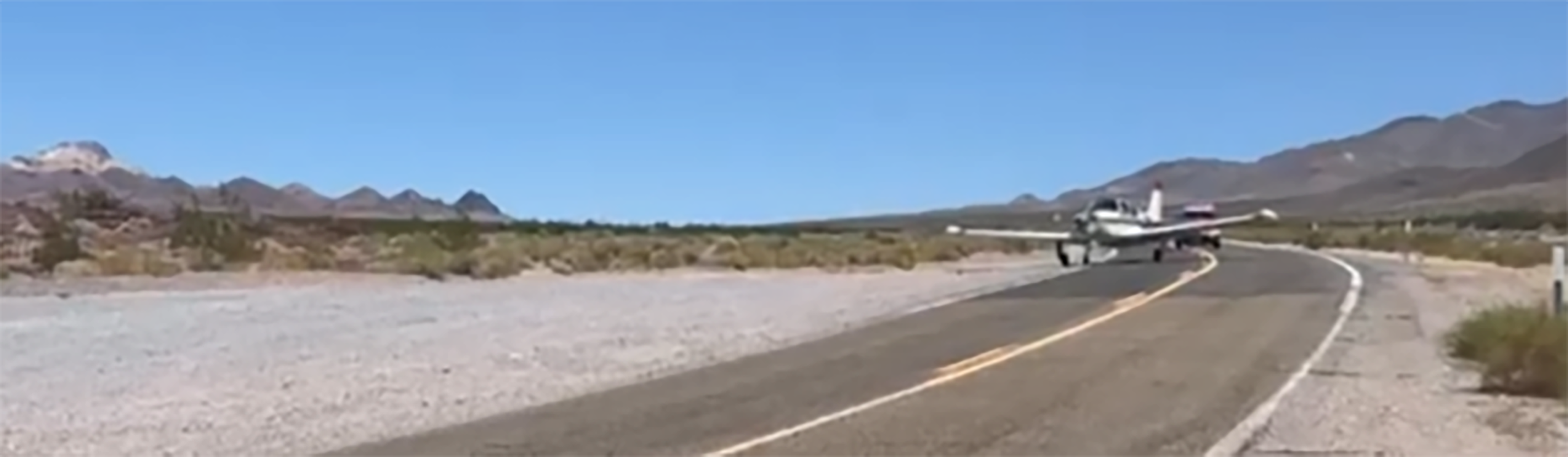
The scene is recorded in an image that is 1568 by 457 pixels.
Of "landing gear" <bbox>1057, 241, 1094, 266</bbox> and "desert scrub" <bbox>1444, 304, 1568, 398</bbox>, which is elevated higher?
"landing gear" <bbox>1057, 241, 1094, 266</bbox>

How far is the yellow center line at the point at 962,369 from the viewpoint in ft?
45.0

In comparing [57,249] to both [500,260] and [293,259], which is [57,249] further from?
[500,260]

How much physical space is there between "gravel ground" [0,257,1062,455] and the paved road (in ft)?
3.03

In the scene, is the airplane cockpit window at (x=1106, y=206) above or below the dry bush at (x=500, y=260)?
above

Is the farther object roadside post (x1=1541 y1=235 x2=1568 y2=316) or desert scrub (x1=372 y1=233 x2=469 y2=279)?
desert scrub (x1=372 y1=233 x2=469 y2=279)

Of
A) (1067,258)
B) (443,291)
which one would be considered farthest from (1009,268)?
(443,291)

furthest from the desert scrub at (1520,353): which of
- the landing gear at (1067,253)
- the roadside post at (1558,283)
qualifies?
the landing gear at (1067,253)

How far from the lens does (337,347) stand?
24.2m

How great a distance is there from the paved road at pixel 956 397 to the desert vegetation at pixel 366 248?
76.4ft

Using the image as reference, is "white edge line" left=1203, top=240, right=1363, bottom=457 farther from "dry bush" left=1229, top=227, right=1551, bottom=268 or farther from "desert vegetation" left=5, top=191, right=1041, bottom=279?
"dry bush" left=1229, top=227, right=1551, bottom=268

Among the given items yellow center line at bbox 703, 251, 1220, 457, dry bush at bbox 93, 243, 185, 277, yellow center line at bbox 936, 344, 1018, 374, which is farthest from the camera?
dry bush at bbox 93, 243, 185, 277

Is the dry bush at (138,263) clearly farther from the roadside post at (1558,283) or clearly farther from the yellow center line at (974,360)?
the roadside post at (1558,283)

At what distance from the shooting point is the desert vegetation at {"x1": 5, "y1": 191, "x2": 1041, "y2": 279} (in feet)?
157

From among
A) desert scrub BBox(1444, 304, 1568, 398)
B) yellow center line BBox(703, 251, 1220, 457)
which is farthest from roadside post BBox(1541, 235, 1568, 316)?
yellow center line BBox(703, 251, 1220, 457)
